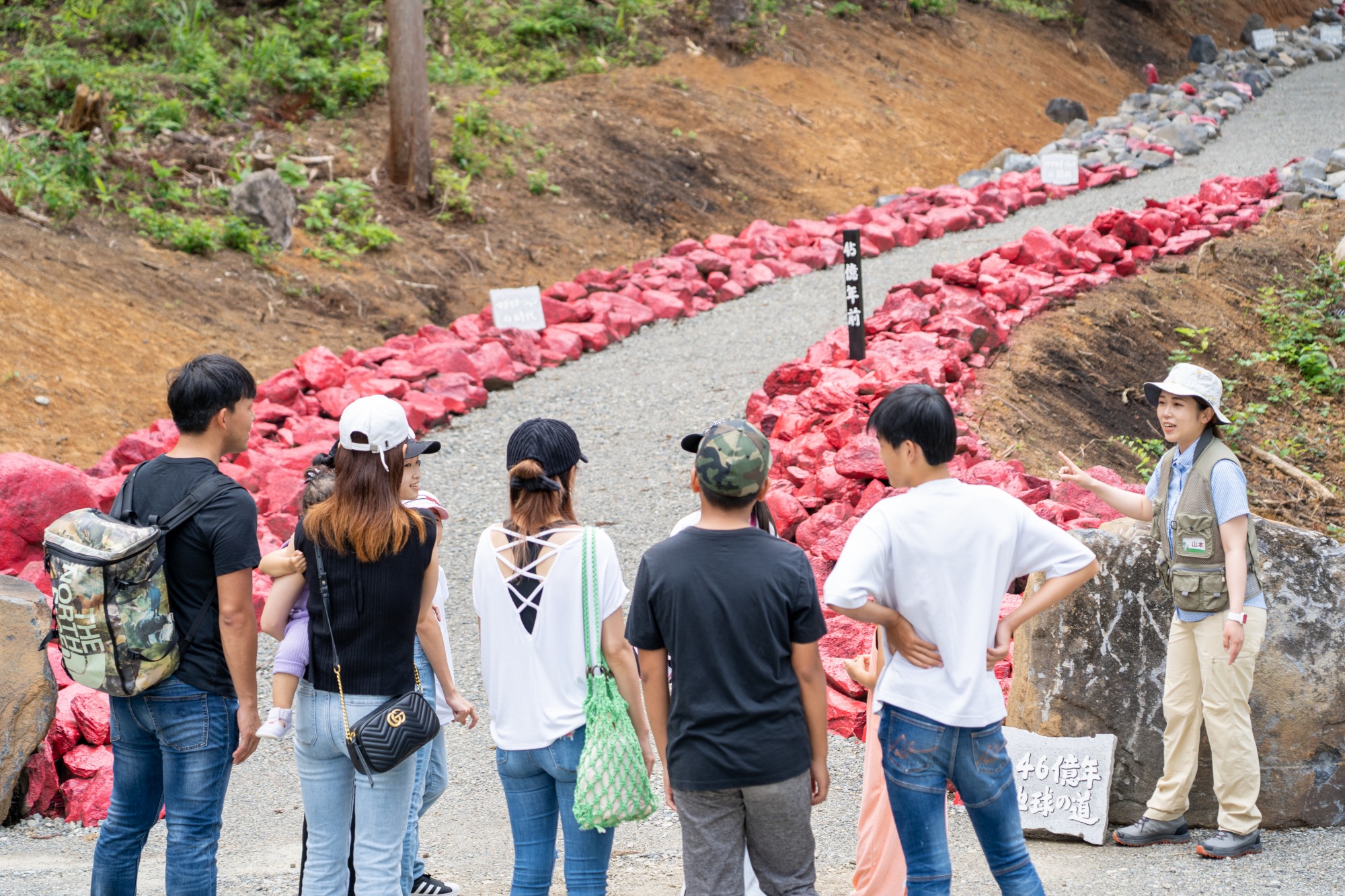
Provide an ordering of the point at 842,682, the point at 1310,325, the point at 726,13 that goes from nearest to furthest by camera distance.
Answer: the point at 842,682 → the point at 1310,325 → the point at 726,13

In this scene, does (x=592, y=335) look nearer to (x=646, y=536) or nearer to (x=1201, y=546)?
(x=646, y=536)

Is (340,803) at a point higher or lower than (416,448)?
lower

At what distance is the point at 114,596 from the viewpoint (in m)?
3.22

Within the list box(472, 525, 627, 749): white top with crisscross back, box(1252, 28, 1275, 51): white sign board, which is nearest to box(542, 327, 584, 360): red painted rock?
box(472, 525, 627, 749): white top with crisscross back

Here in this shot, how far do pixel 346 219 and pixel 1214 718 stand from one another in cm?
1134

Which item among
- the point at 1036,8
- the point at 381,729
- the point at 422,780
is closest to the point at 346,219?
the point at 422,780

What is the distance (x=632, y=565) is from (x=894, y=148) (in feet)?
42.5

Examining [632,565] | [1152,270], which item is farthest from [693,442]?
[1152,270]

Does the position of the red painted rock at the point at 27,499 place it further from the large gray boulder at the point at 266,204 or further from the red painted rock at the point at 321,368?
the large gray boulder at the point at 266,204

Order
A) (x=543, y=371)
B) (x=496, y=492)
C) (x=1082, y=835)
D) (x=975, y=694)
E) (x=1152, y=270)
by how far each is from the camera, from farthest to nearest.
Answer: (x=1152, y=270), (x=543, y=371), (x=496, y=492), (x=1082, y=835), (x=975, y=694)

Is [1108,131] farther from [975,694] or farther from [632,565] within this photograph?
[975,694]

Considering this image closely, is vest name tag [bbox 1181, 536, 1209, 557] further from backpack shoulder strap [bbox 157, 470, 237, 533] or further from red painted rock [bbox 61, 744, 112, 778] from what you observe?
red painted rock [bbox 61, 744, 112, 778]

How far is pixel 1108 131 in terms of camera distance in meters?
18.7

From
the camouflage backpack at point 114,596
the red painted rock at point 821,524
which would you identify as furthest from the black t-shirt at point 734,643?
the red painted rock at point 821,524
